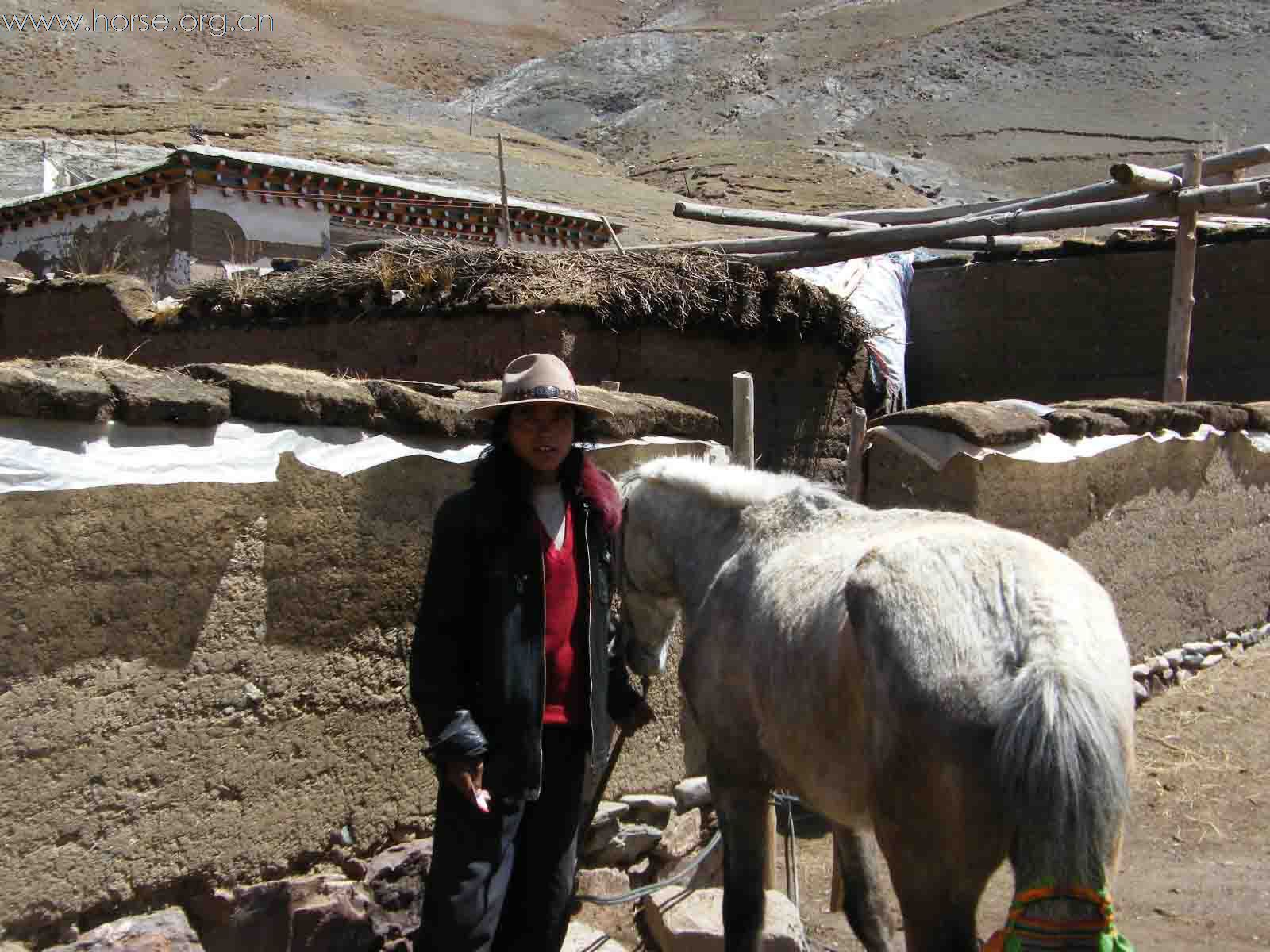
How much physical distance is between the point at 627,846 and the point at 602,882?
0.17 metres

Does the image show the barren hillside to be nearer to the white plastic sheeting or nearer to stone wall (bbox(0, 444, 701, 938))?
the white plastic sheeting

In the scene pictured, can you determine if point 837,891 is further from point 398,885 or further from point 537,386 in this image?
point 537,386

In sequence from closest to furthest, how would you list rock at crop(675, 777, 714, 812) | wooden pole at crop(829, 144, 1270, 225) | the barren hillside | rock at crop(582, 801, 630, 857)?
rock at crop(582, 801, 630, 857)
rock at crop(675, 777, 714, 812)
wooden pole at crop(829, 144, 1270, 225)
the barren hillside

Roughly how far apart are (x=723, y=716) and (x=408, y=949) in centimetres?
141

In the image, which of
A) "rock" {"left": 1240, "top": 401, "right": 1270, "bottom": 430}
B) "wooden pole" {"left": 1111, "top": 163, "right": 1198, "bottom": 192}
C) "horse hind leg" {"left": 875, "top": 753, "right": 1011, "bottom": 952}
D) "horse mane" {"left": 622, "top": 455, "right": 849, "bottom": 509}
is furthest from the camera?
"rock" {"left": 1240, "top": 401, "right": 1270, "bottom": 430}

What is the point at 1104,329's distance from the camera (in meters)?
9.91

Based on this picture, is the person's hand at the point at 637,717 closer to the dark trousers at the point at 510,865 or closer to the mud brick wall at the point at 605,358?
the dark trousers at the point at 510,865

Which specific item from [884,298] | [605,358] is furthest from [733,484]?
[884,298]

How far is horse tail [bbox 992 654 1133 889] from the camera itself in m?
2.19

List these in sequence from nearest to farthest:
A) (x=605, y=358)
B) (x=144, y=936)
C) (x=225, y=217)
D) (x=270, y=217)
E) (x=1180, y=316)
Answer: (x=144, y=936) < (x=605, y=358) < (x=1180, y=316) < (x=225, y=217) < (x=270, y=217)

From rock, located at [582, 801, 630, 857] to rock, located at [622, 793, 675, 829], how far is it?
0.09 m

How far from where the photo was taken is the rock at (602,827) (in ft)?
14.7

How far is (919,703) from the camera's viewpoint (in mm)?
2400

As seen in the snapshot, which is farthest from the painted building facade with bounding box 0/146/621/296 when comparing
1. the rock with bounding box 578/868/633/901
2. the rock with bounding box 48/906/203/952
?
the rock with bounding box 48/906/203/952
